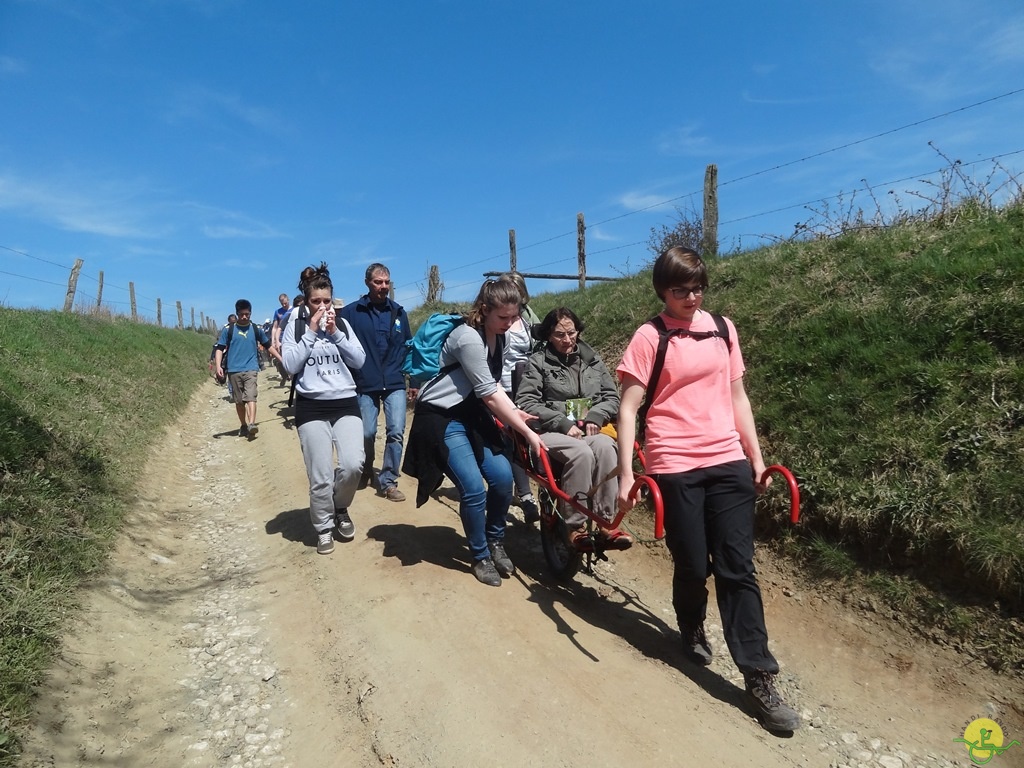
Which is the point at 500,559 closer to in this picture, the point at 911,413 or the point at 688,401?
the point at 688,401

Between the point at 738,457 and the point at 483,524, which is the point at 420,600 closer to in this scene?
the point at 483,524

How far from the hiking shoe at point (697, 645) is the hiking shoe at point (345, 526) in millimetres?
2773

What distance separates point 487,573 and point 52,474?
352 centimetres

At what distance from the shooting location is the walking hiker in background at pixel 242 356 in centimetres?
981

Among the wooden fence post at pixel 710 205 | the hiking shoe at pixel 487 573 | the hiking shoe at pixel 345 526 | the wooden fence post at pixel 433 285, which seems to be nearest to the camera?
the hiking shoe at pixel 487 573

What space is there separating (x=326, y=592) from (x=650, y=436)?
260cm

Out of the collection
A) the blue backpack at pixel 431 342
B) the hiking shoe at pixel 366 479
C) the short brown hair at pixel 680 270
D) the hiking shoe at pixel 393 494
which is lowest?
the hiking shoe at pixel 393 494

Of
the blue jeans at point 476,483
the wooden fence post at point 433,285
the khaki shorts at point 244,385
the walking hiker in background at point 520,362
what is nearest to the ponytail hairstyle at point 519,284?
the walking hiker in background at point 520,362

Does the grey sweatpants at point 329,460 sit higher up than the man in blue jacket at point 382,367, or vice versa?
the man in blue jacket at point 382,367

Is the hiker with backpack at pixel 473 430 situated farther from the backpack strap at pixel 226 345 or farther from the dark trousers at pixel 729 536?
the backpack strap at pixel 226 345

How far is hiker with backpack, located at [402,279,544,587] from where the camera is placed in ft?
13.6

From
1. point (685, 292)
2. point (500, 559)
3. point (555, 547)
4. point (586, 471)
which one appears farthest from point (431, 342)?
point (685, 292)

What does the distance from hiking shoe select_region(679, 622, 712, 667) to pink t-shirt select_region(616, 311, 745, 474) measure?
1086 mm

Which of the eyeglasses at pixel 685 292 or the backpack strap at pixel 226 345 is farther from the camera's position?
the backpack strap at pixel 226 345
